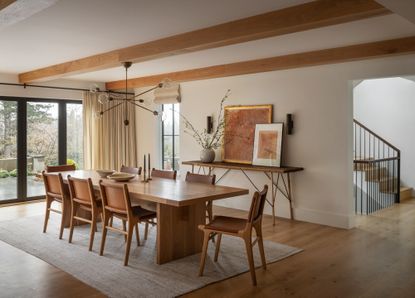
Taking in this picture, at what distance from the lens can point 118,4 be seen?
3.20 m

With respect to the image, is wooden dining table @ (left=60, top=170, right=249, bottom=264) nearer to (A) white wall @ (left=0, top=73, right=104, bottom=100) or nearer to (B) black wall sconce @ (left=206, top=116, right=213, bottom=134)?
(B) black wall sconce @ (left=206, top=116, right=213, bottom=134)

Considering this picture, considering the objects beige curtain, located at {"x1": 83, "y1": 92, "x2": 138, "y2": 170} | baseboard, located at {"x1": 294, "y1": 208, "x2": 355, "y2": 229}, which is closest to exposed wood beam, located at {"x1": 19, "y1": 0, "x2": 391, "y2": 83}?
beige curtain, located at {"x1": 83, "y1": 92, "x2": 138, "y2": 170}

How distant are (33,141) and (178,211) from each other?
A: 4.41m

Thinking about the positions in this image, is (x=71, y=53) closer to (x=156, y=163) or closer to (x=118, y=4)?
(x=118, y=4)

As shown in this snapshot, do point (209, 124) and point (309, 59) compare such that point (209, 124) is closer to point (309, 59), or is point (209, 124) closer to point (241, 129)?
point (241, 129)

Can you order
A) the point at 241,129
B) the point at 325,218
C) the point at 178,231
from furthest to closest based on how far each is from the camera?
the point at 241,129, the point at 325,218, the point at 178,231

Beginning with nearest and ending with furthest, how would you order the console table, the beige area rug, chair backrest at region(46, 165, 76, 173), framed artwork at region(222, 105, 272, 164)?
the beige area rug → the console table → chair backrest at region(46, 165, 76, 173) → framed artwork at region(222, 105, 272, 164)

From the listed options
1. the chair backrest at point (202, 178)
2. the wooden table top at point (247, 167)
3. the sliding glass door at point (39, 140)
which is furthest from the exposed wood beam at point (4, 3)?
the sliding glass door at point (39, 140)

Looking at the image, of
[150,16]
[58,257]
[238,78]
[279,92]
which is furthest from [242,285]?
[238,78]

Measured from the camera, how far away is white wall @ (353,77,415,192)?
25.6 ft

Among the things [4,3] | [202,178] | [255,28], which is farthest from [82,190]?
[255,28]

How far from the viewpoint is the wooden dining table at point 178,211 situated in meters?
3.79

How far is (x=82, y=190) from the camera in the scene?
15.0 feet

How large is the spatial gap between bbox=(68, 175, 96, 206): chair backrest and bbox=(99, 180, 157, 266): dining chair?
0.26 meters
